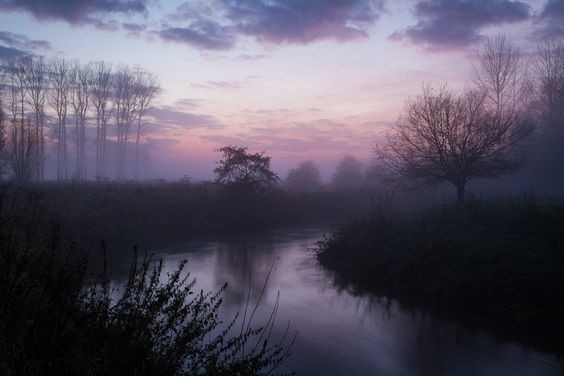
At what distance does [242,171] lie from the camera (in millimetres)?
32469

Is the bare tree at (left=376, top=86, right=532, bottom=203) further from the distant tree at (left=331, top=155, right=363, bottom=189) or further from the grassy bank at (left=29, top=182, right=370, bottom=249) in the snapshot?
the distant tree at (left=331, top=155, right=363, bottom=189)

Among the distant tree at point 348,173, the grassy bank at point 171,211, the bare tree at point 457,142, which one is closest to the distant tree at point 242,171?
the grassy bank at point 171,211

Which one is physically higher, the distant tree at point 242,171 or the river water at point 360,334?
the distant tree at point 242,171

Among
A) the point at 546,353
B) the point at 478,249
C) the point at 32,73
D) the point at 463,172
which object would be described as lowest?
the point at 546,353

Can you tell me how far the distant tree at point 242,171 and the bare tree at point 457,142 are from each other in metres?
12.5

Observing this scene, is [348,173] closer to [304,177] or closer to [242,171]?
[304,177]

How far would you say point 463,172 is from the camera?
21609 millimetres

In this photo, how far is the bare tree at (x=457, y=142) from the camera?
69.6ft

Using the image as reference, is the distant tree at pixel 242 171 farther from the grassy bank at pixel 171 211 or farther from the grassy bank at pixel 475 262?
the grassy bank at pixel 475 262

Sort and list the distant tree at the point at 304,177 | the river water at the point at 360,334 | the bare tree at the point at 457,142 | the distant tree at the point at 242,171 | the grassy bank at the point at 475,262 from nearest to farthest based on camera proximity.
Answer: the river water at the point at 360,334, the grassy bank at the point at 475,262, the bare tree at the point at 457,142, the distant tree at the point at 242,171, the distant tree at the point at 304,177

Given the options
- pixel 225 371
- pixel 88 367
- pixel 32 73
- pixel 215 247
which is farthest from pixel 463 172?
pixel 32 73

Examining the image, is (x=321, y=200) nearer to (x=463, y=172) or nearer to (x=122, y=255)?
(x=463, y=172)

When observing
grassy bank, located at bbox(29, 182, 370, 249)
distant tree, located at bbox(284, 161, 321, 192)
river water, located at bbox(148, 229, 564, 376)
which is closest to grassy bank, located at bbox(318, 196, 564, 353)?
river water, located at bbox(148, 229, 564, 376)

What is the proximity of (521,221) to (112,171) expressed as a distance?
6390 centimetres
